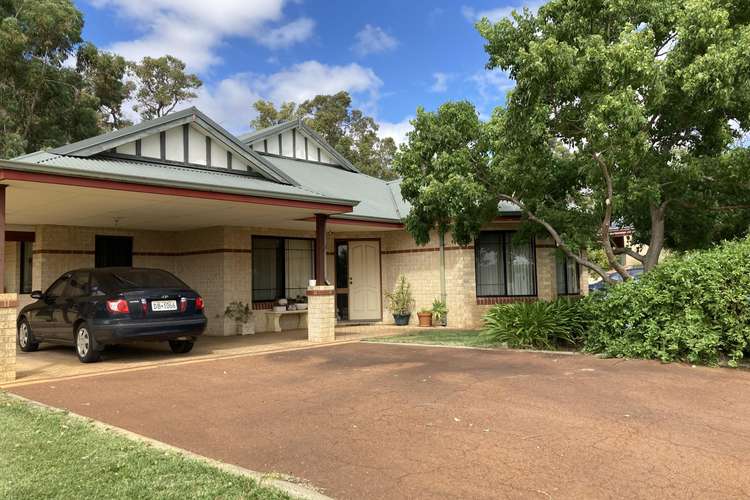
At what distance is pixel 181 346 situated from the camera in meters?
10.4

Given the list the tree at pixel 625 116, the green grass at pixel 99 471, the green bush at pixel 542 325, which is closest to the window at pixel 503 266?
the tree at pixel 625 116

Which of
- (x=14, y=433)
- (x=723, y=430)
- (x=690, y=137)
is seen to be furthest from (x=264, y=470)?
(x=690, y=137)

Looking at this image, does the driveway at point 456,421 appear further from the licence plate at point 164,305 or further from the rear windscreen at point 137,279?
the rear windscreen at point 137,279

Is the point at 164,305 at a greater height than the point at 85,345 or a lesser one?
greater

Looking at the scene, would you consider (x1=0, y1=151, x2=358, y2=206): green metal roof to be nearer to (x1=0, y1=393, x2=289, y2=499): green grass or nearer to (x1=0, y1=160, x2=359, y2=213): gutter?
(x1=0, y1=160, x2=359, y2=213): gutter

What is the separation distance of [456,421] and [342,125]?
3718cm

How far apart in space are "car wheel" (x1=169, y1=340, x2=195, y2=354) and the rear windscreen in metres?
1.18

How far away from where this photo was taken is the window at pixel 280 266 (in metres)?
14.9

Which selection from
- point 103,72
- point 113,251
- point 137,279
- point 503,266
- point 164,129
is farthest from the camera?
point 103,72

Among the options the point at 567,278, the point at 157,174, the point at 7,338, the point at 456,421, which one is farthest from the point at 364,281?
the point at 456,421

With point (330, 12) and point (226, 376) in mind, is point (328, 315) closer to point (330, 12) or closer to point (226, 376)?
point (226, 376)

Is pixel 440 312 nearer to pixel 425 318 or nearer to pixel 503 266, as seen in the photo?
pixel 425 318

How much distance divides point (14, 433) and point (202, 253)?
393 inches

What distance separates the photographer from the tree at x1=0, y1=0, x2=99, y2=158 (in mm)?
23531
